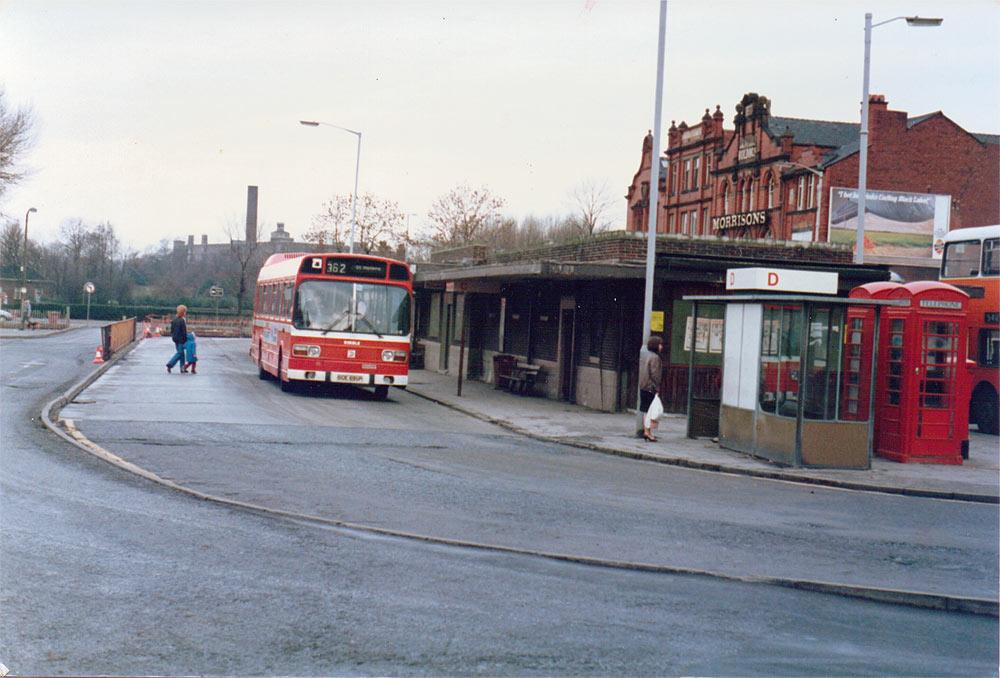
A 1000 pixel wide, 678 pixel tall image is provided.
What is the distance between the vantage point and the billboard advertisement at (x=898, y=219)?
58438mm

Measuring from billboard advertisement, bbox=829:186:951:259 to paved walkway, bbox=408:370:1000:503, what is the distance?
36.3 meters

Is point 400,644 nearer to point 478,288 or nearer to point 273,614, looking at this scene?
point 273,614

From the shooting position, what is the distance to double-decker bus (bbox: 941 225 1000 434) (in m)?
24.4

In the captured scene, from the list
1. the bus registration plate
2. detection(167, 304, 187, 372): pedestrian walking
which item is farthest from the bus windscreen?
detection(167, 304, 187, 372): pedestrian walking

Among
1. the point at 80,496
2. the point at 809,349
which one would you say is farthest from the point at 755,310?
the point at 80,496

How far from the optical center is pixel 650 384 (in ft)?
61.3

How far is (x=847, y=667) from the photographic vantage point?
6.39 metres

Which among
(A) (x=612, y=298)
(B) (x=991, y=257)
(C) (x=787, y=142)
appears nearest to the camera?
(B) (x=991, y=257)

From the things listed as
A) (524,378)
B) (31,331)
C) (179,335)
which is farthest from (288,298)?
(31,331)

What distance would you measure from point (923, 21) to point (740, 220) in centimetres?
4585

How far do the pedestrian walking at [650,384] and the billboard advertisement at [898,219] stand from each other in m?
42.7

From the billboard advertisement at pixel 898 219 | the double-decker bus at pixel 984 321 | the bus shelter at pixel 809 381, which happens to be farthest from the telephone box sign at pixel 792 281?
the billboard advertisement at pixel 898 219

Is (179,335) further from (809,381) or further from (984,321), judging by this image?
(984,321)

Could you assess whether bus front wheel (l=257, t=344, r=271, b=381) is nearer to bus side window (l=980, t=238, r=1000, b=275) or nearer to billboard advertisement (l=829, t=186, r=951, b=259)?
bus side window (l=980, t=238, r=1000, b=275)
